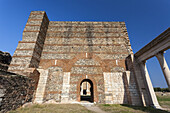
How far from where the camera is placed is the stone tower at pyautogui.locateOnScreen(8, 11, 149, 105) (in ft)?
Answer: 28.4

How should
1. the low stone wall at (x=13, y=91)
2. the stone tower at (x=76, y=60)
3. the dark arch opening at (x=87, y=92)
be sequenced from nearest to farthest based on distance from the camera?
the low stone wall at (x=13, y=91)
the stone tower at (x=76, y=60)
the dark arch opening at (x=87, y=92)

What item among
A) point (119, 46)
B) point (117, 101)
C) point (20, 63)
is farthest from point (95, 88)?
point (20, 63)

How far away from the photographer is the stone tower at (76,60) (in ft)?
28.4

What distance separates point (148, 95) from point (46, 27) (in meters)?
14.6

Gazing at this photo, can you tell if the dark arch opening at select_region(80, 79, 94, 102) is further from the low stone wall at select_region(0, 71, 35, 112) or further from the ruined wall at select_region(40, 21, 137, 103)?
the low stone wall at select_region(0, 71, 35, 112)

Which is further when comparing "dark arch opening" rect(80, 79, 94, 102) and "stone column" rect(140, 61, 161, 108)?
"dark arch opening" rect(80, 79, 94, 102)

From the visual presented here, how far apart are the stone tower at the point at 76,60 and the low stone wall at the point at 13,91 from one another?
1.10m

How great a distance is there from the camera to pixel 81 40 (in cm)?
1179

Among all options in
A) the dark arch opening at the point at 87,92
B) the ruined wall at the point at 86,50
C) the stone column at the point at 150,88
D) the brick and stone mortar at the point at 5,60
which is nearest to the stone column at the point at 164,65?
the stone column at the point at 150,88

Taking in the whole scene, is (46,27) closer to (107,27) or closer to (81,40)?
(81,40)

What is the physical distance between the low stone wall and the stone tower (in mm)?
1104

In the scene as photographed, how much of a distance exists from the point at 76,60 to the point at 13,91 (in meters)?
6.36

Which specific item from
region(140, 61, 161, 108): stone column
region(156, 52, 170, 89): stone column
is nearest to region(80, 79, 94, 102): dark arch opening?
region(140, 61, 161, 108): stone column

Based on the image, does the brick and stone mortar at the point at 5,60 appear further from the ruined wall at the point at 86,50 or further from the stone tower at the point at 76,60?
the ruined wall at the point at 86,50
